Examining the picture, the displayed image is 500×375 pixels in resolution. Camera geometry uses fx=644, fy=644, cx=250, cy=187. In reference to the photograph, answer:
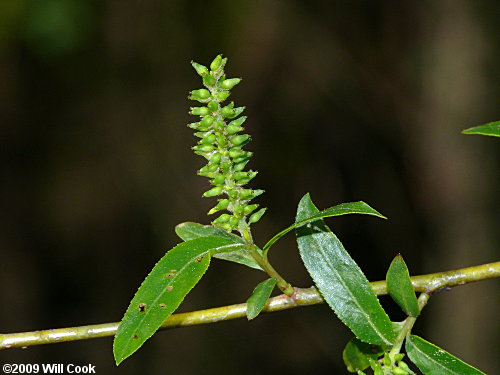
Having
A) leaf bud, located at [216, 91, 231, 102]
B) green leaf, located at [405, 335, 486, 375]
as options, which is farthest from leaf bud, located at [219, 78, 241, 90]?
green leaf, located at [405, 335, 486, 375]

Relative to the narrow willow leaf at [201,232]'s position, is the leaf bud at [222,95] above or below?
above

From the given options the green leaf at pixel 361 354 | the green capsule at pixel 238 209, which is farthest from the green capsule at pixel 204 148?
the green leaf at pixel 361 354

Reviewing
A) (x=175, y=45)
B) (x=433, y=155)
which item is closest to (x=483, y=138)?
(x=433, y=155)

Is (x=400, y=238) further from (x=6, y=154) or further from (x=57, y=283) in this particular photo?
(x=6, y=154)

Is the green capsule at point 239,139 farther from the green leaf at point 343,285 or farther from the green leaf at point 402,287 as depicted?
the green leaf at point 402,287

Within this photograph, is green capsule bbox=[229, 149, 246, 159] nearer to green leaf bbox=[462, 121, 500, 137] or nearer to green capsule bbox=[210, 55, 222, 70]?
green capsule bbox=[210, 55, 222, 70]

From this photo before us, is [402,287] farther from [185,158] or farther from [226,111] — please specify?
[185,158]
